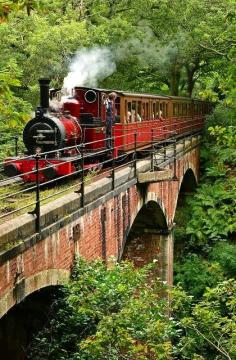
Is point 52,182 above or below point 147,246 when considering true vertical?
above

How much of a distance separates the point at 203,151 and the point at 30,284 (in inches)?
840

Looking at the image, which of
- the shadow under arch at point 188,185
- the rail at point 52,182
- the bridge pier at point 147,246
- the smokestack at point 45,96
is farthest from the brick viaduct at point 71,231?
the shadow under arch at point 188,185

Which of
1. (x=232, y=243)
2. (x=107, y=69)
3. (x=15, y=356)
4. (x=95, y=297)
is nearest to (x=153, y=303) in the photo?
(x=95, y=297)

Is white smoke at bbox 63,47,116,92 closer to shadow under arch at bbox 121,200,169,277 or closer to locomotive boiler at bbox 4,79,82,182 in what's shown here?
shadow under arch at bbox 121,200,169,277

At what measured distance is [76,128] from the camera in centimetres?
1328

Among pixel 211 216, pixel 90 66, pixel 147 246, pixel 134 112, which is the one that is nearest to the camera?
pixel 134 112

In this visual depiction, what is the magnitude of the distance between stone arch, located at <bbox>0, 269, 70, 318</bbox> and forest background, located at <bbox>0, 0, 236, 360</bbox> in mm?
277

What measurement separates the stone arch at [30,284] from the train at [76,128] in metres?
1.46

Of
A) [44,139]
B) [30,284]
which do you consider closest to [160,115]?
[44,139]

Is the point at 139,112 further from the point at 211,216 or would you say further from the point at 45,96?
the point at 211,216

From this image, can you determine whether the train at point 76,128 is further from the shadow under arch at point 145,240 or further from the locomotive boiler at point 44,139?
the shadow under arch at point 145,240

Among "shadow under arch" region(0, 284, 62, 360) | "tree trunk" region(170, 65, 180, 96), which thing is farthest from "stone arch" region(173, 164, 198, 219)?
"shadow under arch" region(0, 284, 62, 360)

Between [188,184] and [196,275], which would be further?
[188,184]

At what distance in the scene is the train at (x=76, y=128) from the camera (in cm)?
1130
